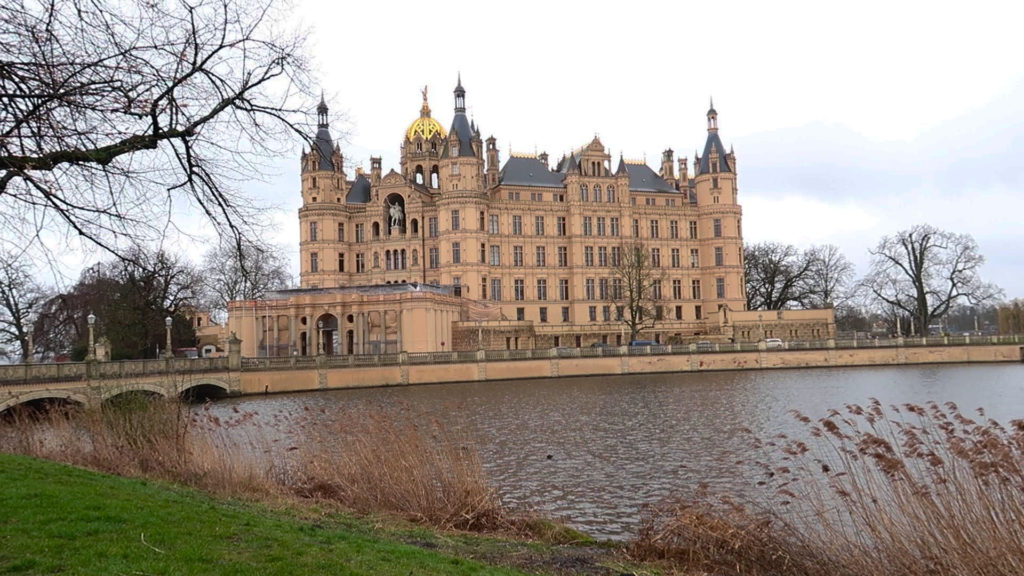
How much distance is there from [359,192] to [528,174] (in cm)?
1486

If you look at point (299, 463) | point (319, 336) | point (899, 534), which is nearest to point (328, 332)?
point (319, 336)

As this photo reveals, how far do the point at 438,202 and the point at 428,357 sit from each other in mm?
20696

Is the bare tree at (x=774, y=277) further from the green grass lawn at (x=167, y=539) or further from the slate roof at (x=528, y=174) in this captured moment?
the green grass lawn at (x=167, y=539)

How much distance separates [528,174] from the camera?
66812mm

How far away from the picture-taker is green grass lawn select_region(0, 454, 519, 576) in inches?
229

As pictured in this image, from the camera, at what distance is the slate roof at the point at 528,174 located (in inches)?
2596

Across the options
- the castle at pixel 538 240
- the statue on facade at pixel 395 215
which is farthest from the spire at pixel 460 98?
the statue on facade at pixel 395 215

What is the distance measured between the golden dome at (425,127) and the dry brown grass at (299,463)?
60.6 meters

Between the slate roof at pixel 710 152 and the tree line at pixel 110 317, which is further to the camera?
the slate roof at pixel 710 152

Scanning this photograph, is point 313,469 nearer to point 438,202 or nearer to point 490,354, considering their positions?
point 490,354

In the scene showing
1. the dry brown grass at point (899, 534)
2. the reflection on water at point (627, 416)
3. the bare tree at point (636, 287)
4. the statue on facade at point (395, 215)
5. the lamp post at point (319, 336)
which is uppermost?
the statue on facade at point (395, 215)

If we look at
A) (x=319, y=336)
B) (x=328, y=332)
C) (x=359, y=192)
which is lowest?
(x=319, y=336)

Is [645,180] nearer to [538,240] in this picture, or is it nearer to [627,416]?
[538,240]

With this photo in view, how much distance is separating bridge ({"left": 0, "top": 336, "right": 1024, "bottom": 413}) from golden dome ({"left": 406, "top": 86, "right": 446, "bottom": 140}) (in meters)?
31.2
